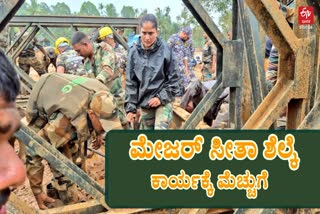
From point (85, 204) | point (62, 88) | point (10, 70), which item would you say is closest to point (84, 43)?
point (62, 88)

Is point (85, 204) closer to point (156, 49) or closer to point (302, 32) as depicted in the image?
point (156, 49)

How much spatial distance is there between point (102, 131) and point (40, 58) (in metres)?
6.58

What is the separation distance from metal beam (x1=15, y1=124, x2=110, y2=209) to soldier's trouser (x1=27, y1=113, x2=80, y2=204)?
2.22 feet

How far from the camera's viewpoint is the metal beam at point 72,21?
7488 mm

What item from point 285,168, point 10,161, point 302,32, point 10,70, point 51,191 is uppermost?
point 302,32

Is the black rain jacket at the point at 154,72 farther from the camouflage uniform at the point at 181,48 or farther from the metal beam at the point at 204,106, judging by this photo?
the camouflage uniform at the point at 181,48

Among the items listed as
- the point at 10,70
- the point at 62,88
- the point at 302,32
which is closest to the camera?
the point at 10,70

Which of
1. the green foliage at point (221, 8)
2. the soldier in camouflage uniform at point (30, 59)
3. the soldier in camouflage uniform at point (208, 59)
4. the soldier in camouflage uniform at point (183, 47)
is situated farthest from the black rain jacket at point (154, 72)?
the green foliage at point (221, 8)

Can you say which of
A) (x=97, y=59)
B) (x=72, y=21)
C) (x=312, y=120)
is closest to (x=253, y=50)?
(x=312, y=120)

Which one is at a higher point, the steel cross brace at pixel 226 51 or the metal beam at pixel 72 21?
the metal beam at pixel 72 21

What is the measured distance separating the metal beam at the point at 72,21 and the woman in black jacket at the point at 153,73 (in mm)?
3807

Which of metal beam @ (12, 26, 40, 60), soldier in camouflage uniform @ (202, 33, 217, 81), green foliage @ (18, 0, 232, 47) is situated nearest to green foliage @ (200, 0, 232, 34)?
green foliage @ (18, 0, 232, 47)

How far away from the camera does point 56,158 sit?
9.35 ft

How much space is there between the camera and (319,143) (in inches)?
87.7
